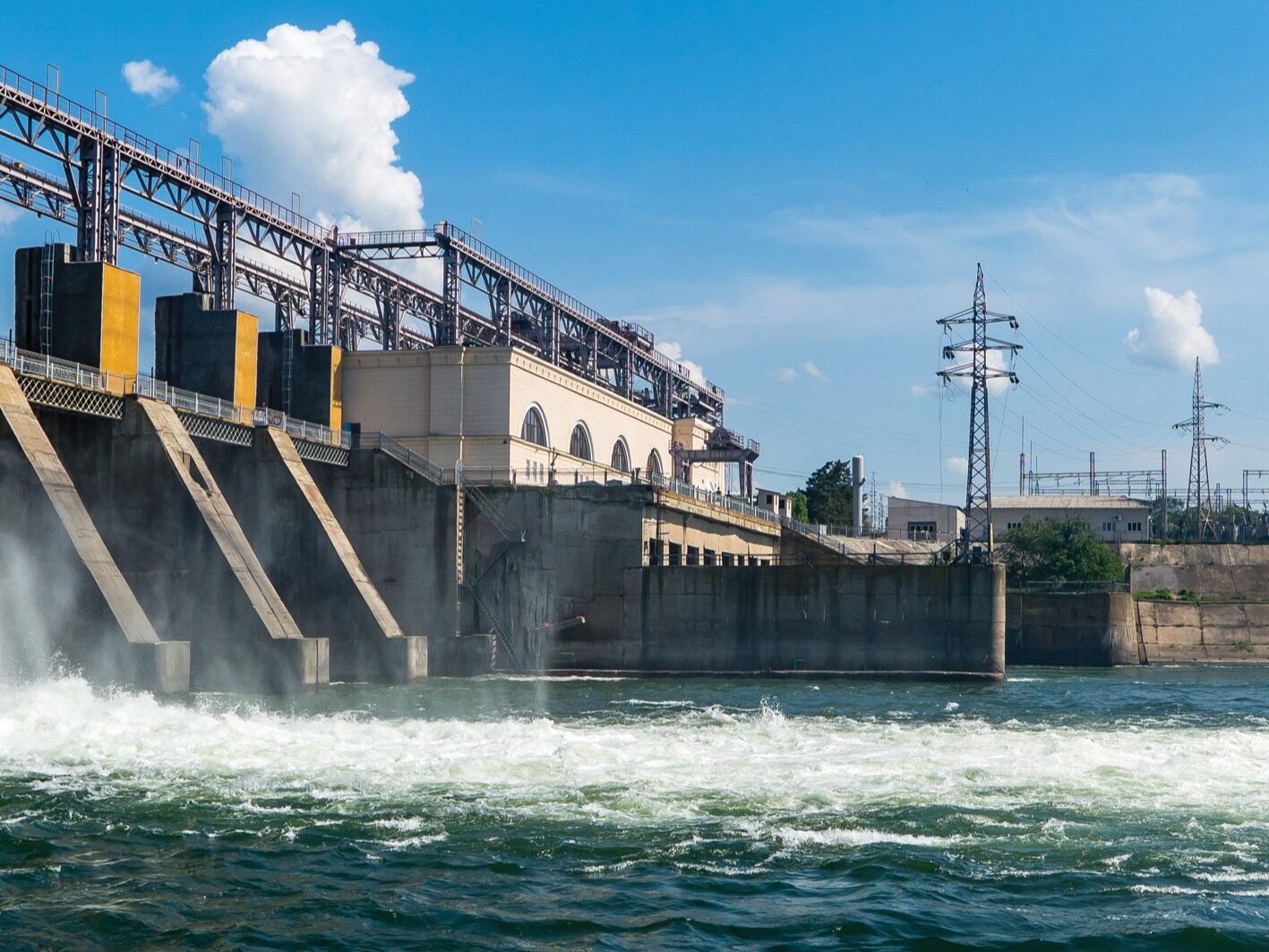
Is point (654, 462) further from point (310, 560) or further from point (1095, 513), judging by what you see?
point (1095, 513)

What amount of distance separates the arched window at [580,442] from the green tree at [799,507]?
45164mm

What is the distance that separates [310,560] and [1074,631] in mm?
30872

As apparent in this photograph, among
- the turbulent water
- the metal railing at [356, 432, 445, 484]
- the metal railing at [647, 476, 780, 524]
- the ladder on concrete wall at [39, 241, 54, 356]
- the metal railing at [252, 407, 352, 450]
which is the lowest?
the turbulent water

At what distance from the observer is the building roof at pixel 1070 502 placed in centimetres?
10912

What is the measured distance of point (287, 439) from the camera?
4569cm

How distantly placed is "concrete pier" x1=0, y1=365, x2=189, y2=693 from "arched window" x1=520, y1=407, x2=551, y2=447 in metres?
25.7

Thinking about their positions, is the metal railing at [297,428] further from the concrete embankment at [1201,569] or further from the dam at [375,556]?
the concrete embankment at [1201,569]

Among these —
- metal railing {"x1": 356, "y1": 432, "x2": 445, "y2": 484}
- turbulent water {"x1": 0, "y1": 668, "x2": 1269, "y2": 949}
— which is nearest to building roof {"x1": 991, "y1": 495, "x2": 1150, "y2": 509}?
metal railing {"x1": 356, "y1": 432, "x2": 445, "y2": 484}

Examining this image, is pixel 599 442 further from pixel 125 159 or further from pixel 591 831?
pixel 591 831

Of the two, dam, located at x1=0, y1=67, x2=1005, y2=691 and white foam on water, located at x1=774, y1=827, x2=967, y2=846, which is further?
dam, located at x1=0, y1=67, x2=1005, y2=691

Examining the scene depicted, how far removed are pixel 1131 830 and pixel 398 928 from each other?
9.61 meters

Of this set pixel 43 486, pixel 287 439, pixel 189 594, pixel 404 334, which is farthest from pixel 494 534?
pixel 404 334

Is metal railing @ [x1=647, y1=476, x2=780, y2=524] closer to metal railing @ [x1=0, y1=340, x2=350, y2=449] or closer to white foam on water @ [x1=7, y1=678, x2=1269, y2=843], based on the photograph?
metal railing @ [x1=0, y1=340, x2=350, y2=449]

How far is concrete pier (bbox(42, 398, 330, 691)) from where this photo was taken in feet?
122
